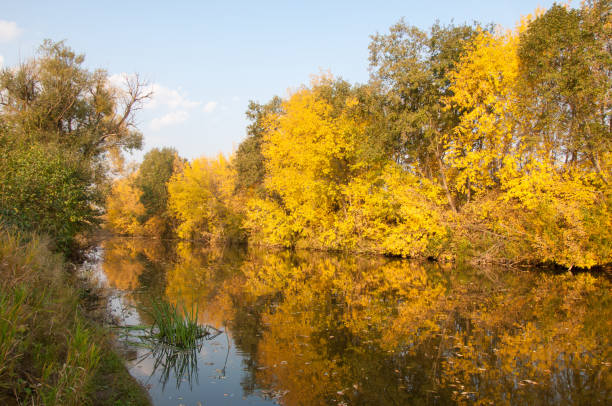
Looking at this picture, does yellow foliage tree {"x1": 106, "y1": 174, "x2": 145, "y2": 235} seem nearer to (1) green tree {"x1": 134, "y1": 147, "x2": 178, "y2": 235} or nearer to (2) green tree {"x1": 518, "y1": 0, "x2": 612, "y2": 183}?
(1) green tree {"x1": 134, "y1": 147, "x2": 178, "y2": 235}

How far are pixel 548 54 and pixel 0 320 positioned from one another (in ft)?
71.1

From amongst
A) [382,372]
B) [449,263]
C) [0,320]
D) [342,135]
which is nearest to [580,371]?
[382,372]

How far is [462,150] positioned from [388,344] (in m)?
17.5

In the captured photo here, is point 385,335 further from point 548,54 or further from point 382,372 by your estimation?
point 548,54

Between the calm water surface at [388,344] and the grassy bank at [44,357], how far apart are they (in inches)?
32.8

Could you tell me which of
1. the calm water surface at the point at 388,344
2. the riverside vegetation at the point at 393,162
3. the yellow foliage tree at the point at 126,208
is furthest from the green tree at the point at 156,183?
the calm water surface at the point at 388,344

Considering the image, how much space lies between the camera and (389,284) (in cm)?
1585

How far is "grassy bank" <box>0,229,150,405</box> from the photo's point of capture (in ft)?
14.2

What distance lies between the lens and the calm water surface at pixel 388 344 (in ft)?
20.4

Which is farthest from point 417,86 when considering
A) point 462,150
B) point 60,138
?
point 60,138

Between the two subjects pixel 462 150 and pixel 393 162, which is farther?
pixel 393 162

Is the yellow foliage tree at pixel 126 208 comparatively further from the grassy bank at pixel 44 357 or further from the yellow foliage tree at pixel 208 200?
the grassy bank at pixel 44 357

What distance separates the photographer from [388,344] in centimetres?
842

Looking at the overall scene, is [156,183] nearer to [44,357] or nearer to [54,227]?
[54,227]
